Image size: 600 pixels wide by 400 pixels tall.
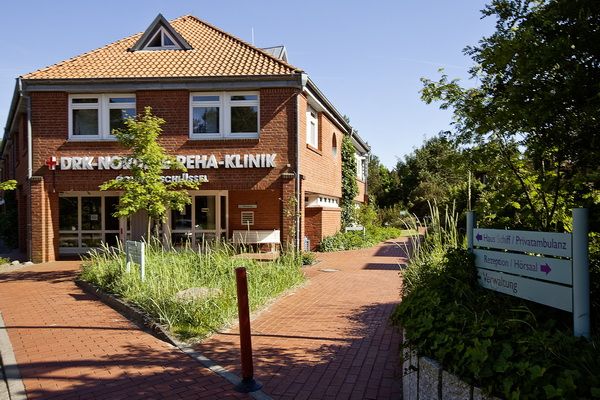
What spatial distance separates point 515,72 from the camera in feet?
13.1

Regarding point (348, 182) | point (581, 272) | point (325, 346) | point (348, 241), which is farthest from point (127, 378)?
point (348, 182)

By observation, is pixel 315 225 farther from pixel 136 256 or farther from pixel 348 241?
pixel 136 256

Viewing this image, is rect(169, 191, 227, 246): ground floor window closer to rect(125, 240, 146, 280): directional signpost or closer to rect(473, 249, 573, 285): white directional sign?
rect(125, 240, 146, 280): directional signpost

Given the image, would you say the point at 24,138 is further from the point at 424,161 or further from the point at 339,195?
the point at 424,161

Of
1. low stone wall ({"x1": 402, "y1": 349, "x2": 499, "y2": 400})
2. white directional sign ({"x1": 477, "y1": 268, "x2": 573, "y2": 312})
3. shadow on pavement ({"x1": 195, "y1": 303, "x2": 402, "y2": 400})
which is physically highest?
white directional sign ({"x1": 477, "y1": 268, "x2": 573, "y2": 312})

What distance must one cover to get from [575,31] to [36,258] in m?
16.4

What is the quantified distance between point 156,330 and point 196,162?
939 centimetres

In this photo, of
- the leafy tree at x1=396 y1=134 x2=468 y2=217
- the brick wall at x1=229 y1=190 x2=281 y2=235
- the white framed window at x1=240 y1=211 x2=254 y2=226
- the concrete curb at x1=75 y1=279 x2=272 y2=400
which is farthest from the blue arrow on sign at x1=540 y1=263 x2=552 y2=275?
the leafy tree at x1=396 y1=134 x2=468 y2=217

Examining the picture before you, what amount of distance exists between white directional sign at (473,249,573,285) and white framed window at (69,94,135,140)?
13776 millimetres

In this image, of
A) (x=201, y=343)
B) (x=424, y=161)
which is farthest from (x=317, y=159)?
(x=424, y=161)

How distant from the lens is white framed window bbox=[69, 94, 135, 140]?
1603cm

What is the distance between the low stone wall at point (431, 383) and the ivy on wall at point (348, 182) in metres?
20.0

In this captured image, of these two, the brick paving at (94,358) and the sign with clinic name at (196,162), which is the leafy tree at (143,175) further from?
the sign with clinic name at (196,162)

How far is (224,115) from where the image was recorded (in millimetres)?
15844
